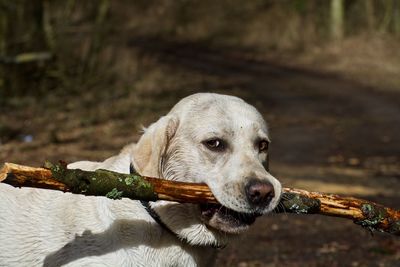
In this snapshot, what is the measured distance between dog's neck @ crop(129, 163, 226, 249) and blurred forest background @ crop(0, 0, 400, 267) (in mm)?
1269

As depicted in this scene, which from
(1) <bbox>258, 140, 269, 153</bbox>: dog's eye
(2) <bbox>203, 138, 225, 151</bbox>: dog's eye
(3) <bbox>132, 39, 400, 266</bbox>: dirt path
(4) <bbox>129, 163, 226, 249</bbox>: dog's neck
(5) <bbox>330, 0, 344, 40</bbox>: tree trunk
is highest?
(2) <bbox>203, 138, 225, 151</bbox>: dog's eye

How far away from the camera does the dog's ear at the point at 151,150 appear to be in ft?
Answer: 14.2

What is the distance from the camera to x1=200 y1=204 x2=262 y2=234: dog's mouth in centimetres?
418

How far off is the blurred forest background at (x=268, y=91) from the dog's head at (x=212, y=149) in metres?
1.28

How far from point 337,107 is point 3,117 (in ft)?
27.3

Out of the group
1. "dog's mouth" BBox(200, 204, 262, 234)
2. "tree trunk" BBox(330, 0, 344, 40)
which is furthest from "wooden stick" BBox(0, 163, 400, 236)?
"tree trunk" BBox(330, 0, 344, 40)

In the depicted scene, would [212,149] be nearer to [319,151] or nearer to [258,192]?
[258,192]

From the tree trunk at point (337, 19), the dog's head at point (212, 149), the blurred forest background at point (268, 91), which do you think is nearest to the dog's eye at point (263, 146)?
the dog's head at point (212, 149)

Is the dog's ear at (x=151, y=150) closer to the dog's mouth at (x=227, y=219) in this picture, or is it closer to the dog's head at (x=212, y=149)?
the dog's head at (x=212, y=149)

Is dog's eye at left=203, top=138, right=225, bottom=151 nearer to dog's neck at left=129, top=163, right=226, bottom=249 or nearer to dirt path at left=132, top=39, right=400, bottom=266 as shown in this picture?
dog's neck at left=129, top=163, right=226, bottom=249

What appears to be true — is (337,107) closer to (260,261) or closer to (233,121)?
(260,261)

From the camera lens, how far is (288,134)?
15766 mm

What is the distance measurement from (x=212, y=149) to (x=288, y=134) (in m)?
11.5

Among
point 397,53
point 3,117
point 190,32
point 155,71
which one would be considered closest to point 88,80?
point 3,117
